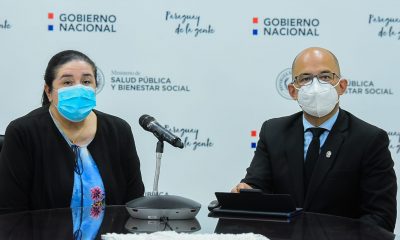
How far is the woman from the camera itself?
318 cm

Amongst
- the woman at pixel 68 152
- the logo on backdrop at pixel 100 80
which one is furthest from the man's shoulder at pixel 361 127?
the logo on backdrop at pixel 100 80

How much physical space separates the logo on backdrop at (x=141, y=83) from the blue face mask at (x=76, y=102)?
1173 mm

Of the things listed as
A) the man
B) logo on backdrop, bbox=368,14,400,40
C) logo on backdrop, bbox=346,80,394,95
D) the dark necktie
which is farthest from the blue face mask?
logo on backdrop, bbox=368,14,400,40

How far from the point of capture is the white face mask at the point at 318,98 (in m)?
3.14

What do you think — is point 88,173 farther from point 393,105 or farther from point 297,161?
point 393,105

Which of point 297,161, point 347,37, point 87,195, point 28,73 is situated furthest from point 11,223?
point 347,37

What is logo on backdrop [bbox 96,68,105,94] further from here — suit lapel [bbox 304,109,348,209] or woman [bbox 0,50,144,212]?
suit lapel [bbox 304,109,348,209]

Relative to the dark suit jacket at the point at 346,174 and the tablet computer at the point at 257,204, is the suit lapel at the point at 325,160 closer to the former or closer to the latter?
the dark suit jacket at the point at 346,174

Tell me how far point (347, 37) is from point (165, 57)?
124cm

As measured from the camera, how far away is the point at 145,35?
457cm

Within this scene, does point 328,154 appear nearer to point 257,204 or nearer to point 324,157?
point 324,157

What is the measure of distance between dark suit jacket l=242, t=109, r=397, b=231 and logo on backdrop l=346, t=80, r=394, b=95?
4.52 feet

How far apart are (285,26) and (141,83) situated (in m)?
1.05

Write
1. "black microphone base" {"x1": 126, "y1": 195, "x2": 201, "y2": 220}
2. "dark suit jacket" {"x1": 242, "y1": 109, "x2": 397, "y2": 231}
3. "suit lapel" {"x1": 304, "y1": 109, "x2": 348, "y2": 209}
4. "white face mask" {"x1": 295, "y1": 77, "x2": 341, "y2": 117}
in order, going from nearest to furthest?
"black microphone base" {"x1": 126, "y1": 195, "x2": 201, "y2": 220}, "dark suit jacket" {"x1": 242, "y1": 109, "x2": 397, "y2": 231}, "suit lapel" {"x1": 304, "y1": 109, "x2": 348, "y2": 209}, "white face mask" {"x1": 295, "y1": 77, "x2": 341, "y2": 117}
